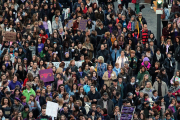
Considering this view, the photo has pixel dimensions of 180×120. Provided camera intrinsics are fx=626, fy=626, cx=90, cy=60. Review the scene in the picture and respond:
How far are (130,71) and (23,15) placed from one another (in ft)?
25.9

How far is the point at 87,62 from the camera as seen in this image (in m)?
26.6

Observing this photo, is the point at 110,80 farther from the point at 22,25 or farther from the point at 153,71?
the point at 22,25

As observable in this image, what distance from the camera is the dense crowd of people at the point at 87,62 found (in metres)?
23.4

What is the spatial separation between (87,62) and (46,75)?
1.99 m

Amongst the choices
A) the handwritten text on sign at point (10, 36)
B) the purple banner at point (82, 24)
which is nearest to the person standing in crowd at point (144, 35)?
the purple banner at point (82, 24)

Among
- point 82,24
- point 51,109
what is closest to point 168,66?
point 82,24

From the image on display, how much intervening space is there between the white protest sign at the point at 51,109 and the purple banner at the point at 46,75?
144 inches

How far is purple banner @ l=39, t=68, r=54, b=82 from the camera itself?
25.6 m

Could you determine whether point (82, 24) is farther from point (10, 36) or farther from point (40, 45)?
point (10, 36)

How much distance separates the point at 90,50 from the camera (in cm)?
2825

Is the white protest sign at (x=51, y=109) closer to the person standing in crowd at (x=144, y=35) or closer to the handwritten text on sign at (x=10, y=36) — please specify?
the handwritten text on sign at (x=10, y=36)

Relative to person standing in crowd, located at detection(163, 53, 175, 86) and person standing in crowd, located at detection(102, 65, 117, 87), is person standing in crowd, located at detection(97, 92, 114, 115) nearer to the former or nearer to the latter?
person standing in crowd, located at detection(102, 65, 117, 87)

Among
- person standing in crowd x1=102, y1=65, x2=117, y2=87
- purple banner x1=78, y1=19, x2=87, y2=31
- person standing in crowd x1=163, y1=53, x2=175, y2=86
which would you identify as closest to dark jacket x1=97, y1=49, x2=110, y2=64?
person standing in crowd x1=102, y1=65, x2=117, y2=87

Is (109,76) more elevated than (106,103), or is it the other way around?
(109,76)
